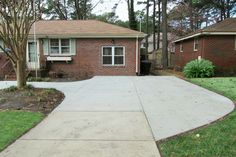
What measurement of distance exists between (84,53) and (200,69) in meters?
7.45

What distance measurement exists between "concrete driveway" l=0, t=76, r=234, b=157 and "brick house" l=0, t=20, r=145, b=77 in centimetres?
935

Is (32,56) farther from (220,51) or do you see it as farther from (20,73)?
(220,51)

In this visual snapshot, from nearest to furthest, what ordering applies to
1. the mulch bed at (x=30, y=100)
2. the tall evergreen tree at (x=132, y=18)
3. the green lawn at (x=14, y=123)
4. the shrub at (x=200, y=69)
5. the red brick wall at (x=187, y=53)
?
1. the green lawn at (x=14, y=123)
2. the mulch bed at (x=30, y=100)
3. the shrub at (x=200, y=69)
4. the red brick wall at (x=187, y=53)
5. the tall evergreen tree at (x=132, y=18)

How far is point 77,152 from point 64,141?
0.67 m

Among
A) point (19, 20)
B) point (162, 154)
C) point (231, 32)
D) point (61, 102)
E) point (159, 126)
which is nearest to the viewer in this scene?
point (162, 154)

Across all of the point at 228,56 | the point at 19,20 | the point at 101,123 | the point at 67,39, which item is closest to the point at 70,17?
the point at 67,39

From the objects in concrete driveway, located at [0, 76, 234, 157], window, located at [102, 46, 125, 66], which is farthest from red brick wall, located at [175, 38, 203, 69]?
concrete driveway, located at [0, 76, 234, 157]

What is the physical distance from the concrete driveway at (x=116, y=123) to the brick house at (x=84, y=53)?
Result: 935cm

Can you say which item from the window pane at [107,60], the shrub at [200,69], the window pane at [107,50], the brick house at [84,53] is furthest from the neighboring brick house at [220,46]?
the window pane at [107,60]

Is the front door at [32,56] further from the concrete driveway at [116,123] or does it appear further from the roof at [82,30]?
the concrete driveway at [116,123]

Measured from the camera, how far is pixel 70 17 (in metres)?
43.1

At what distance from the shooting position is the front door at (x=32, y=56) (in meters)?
20.5

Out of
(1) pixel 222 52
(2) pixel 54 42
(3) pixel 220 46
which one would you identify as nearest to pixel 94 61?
(2) pixel 54 42

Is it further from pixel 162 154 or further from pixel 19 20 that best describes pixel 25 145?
pixel 19 20
